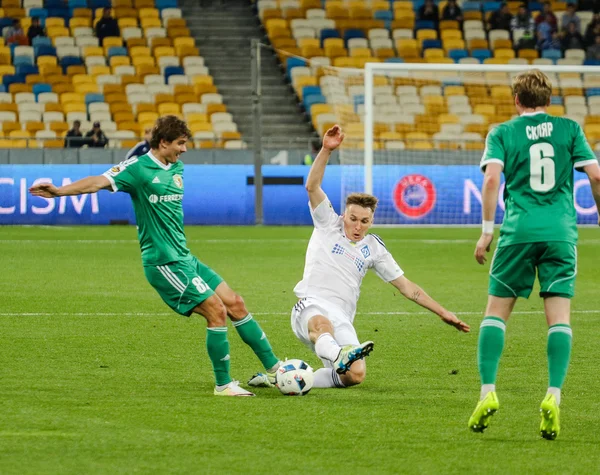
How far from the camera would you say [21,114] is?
27.8 m

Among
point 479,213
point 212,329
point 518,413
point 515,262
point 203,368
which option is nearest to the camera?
point 515,262

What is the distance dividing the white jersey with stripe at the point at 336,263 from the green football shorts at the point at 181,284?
764 mm

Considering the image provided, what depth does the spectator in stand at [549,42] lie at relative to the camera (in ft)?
103

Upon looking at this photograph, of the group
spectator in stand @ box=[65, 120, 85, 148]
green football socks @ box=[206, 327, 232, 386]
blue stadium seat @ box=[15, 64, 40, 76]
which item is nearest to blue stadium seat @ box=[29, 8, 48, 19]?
blue stadium seat @ box=[15, 64, 40, 76]

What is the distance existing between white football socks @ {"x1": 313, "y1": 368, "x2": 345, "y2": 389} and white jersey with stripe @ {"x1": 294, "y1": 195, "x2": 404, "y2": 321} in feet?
1.52

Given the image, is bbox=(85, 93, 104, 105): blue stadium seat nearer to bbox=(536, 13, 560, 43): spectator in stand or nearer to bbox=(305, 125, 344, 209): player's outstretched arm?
bbox=(536, 13, 560, 43): spectator in stand

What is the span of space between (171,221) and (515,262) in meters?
2.30

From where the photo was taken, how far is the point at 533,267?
6.08m

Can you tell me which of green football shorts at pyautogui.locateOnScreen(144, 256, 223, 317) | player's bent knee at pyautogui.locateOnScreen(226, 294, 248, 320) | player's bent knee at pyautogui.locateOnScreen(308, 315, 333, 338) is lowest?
player's bent knee at pyautogui.locateOnScreen(308, 315, 333, 338)

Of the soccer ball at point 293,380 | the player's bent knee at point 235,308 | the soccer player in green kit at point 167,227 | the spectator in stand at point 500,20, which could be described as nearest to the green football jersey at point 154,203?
the soccer player in green kit at point 167,227

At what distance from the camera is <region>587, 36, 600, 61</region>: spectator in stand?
30.8m

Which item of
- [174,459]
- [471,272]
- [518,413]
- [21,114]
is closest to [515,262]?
[518,413]

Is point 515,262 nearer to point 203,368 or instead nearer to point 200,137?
point 203,368

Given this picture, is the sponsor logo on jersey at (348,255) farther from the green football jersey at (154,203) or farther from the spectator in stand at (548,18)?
the spectator in stand at (548,18)
